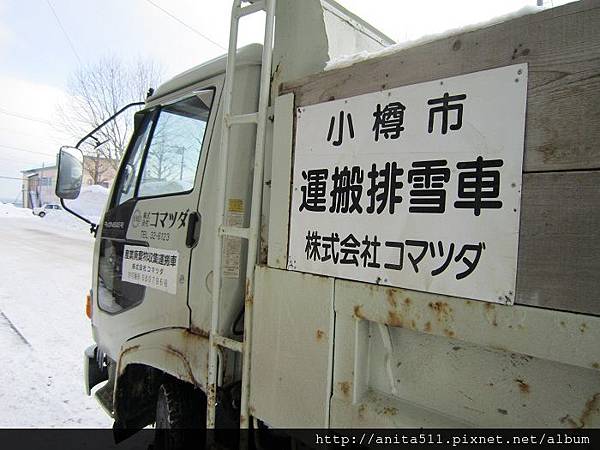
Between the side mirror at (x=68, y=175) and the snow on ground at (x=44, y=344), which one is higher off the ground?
the side mirror at (x=68, y=175)

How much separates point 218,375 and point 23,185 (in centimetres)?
5762

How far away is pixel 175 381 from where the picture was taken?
214cm

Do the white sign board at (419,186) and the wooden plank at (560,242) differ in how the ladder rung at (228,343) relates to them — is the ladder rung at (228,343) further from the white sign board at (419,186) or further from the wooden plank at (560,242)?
the wooden plank at (560,242)

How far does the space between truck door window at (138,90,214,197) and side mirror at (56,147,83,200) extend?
60 cm

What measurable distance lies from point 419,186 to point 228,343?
998 millimetres

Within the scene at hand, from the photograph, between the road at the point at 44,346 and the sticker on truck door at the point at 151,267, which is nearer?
the sticker on truck door at the point at 151,267

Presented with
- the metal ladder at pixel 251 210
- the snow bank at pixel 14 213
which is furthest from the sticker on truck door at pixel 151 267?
the snow bank at pixel 14 213

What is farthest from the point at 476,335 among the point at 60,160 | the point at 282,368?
the point at 60,160

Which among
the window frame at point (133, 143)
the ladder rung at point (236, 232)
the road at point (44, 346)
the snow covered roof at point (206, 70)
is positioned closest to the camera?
the ladder rung at point (236, 232)

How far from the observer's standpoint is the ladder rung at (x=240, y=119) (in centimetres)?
165

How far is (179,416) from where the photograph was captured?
2.07 m

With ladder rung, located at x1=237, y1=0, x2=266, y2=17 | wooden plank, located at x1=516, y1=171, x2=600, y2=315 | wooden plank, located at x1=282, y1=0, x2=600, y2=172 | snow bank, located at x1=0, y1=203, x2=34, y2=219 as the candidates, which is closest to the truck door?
ladder rung, located at x1=237, y1=0, x2=266, y2=17

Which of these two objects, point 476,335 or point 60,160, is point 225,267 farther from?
point 60,160

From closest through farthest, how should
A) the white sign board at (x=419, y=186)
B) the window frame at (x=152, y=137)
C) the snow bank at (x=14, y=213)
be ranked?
the white sign board at (x=419, y=186) < the window frame at (x=152, y=137) < the snow bank at (x=14, y=213)
